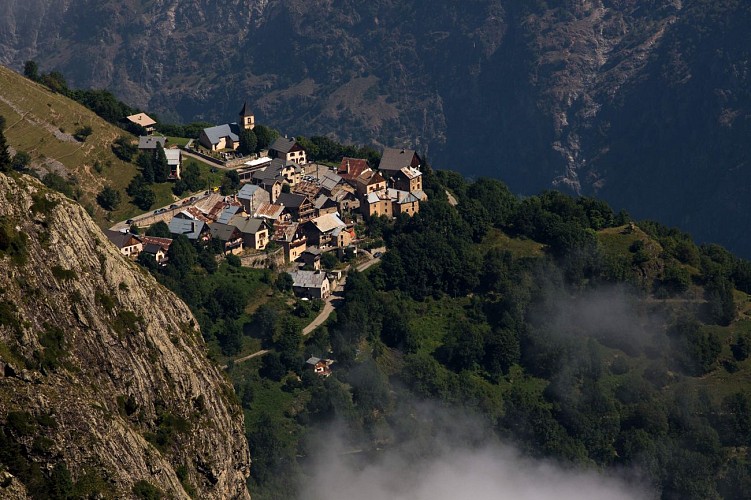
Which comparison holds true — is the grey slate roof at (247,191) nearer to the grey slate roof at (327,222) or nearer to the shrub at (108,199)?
the grey slate roof at (327,222)

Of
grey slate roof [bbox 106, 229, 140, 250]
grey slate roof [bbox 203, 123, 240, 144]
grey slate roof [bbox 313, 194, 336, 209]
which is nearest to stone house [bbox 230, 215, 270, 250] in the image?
grey slate roof [bbox 313, 194, 336, 209]

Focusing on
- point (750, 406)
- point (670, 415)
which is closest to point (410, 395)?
point (670, 415)

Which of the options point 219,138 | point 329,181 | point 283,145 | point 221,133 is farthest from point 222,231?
point 221,133

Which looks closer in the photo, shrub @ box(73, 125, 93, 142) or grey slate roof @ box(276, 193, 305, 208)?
grey slate roof @ box(276, 193, 305, 208)

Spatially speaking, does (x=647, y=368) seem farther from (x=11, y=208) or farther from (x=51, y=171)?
(x=11, y=208)

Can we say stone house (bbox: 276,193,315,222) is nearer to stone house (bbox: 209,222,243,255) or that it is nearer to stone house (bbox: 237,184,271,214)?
stone house (bbox: 237,184,271,214)
